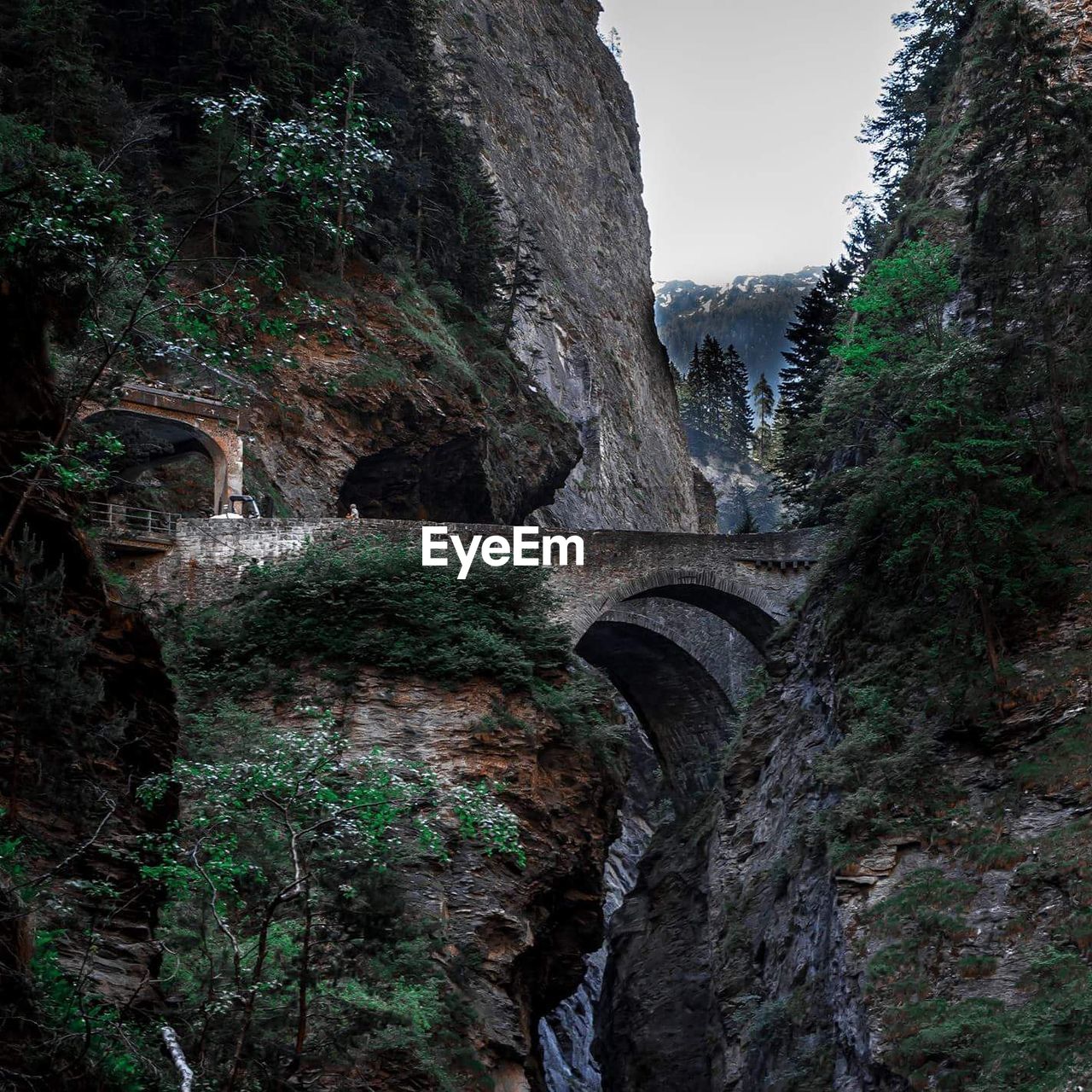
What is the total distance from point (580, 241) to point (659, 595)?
26868 mm

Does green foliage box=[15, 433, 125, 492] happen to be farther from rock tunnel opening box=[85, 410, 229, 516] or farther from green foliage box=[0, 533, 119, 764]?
rock tunnel opening box=[85, 410, 229, 516]

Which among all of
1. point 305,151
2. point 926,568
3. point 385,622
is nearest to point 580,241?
point 385,622

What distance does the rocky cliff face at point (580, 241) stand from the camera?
4550 centimetres

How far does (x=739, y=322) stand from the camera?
138 metres

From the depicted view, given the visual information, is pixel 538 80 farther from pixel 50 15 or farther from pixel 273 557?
pixel 273 557

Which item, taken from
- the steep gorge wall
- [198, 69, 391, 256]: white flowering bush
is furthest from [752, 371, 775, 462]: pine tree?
[198, 69, 391, 256]: white flowering bush

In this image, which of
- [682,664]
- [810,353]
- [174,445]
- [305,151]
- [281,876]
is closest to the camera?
[305,151]

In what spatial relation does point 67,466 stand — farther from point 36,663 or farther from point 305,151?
point 305,151

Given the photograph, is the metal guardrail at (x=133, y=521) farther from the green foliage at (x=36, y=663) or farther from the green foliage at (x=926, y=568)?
the green foliage at (x=36, y=663)

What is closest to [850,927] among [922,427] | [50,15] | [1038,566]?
[1038,566]

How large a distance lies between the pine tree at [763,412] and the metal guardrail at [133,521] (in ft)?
211

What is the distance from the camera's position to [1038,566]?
58.9 feet

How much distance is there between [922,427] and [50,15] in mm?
19569

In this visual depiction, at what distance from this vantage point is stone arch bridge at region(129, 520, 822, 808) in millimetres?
21641
